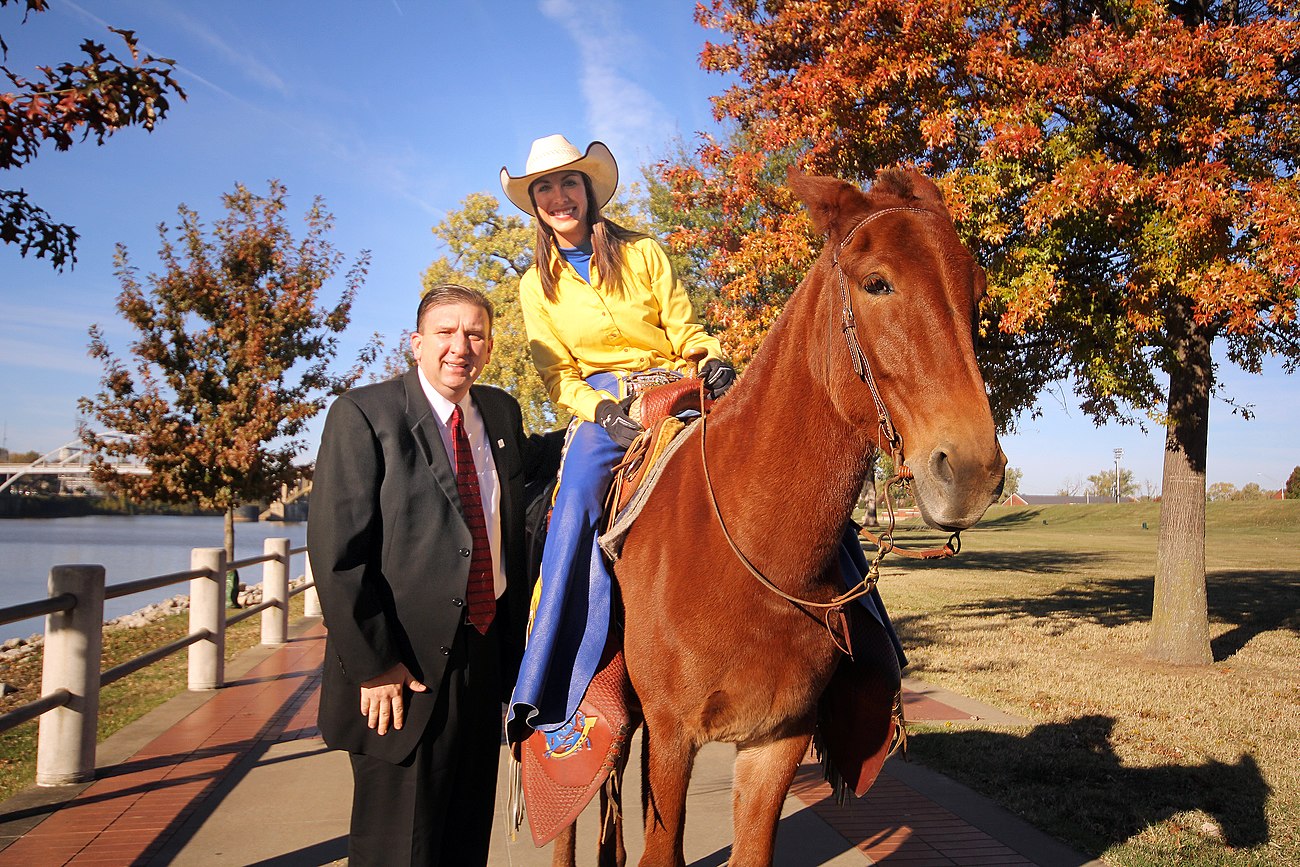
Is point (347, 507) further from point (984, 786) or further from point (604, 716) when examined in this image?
point (984, 786)

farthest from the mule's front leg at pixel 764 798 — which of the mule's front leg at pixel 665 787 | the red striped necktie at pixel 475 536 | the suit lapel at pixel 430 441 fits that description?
the suit lapel at pixel 430 441

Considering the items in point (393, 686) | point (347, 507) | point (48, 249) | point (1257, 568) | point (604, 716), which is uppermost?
point (48, 249)

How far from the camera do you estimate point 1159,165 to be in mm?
8930

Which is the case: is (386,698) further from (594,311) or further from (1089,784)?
(1089,784)

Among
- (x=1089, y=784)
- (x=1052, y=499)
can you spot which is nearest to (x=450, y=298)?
(x=1089, y=784)

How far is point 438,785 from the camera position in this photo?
9.13 feet

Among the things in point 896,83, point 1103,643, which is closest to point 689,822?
point 896,83

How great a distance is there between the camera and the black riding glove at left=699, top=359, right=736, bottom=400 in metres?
3.63

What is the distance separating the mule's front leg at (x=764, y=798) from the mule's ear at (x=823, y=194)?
1.68 meters

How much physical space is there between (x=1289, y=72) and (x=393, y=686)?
34.5ft

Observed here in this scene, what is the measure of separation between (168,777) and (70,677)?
0.92 m

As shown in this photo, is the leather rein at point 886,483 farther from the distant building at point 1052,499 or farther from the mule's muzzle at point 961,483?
the distant building at point 1052,499

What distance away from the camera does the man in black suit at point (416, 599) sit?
8.54ft

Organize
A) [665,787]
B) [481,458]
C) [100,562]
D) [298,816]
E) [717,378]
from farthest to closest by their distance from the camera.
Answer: [100,562]
[298,816]
[717,378]
[481,458]
[665,787]
